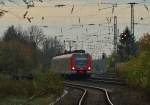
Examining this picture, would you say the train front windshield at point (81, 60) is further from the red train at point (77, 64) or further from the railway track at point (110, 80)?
the railway track at point (110, 80)

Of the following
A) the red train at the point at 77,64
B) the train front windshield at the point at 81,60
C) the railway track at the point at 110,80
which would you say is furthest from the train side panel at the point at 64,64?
the railway track at the point at 110,80

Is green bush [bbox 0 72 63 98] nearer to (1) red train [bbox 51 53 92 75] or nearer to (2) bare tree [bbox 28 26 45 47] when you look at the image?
(1) red train [bbox 51 53 92 75]

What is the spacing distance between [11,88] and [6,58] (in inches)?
1924

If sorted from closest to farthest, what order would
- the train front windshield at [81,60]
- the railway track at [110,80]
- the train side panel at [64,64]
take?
the railway track at [110,80]
the train side panel at [64,64]
the train front windshield at [81,60]

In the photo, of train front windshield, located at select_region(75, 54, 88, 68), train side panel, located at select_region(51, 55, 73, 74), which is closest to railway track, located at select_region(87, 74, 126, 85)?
train front windshield, located at select_region(75, 54, 88, 68)

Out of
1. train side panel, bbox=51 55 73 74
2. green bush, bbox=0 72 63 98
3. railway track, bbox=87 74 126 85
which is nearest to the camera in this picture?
green bush, bbox=0 72 63 98

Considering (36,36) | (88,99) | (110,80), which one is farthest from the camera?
(36,36)

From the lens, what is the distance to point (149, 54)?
33.2 metres

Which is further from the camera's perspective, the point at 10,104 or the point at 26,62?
the point at 26,62

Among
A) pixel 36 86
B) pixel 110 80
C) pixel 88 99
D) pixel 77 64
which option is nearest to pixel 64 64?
pixel 77 64

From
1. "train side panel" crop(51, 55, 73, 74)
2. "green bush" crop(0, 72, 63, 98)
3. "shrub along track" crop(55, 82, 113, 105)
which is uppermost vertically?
"train side panel" crop(51, 55, 73, 74)

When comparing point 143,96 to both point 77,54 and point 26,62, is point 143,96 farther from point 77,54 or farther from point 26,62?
point 26,62

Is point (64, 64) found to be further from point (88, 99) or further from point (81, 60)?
point (88, 99)

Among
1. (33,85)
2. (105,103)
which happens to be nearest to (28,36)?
(33,85)
